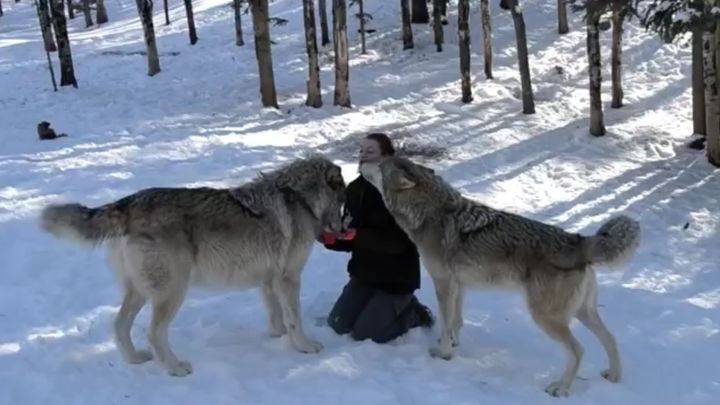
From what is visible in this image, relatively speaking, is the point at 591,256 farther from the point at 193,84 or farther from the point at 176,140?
the point at 193,84

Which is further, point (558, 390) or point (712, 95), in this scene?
point (712, 95)

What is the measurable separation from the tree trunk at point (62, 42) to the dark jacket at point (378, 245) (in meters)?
17.2

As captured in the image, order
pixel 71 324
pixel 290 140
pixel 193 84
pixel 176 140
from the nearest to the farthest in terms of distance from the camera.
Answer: pixel 71 324 → pixel 176 140 → pixel 290 140 → pixel 193 84

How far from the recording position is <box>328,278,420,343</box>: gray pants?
6172 millimetres

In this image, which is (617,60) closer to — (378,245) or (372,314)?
(378,245)

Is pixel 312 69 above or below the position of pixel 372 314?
above

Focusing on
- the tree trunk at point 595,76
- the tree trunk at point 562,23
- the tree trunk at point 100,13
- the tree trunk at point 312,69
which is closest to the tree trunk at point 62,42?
the tree trunk at point 312,69

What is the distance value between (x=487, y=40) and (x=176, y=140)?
11423 mm

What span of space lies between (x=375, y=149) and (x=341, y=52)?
1287cm

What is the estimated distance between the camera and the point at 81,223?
5188mm

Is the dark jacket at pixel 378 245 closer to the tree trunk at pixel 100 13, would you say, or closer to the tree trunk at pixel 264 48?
the tree trunk at pixel 264 48

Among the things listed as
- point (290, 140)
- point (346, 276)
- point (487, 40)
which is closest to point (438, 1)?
point (487, 40)

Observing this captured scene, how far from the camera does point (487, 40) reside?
21953mm

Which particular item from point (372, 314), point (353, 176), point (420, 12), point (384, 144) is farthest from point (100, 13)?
point (372, 314)
